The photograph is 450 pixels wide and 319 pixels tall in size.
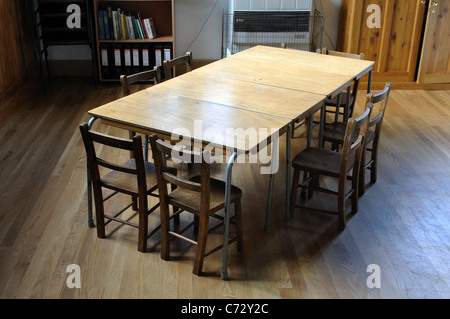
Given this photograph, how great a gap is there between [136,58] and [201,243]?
336 cm

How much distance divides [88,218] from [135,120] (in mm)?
752

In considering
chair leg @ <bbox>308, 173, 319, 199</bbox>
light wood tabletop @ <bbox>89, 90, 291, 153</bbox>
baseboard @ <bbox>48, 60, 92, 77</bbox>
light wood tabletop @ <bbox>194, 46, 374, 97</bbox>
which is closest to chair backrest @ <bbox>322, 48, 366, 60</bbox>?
light wood tabletop @ <bbox>194, 46, 374, 97</bbox>

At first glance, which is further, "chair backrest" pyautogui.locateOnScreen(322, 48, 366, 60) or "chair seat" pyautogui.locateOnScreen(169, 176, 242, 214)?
"chair backrest" pyautogui.locateOnScreen(322, 48, 366, 60)

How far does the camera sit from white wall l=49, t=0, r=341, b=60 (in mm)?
5770

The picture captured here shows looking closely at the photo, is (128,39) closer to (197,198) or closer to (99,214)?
(99,214)

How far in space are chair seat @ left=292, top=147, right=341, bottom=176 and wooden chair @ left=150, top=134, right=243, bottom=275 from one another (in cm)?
56

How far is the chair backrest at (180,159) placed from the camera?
2.41 metres

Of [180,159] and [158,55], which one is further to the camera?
[158,55]

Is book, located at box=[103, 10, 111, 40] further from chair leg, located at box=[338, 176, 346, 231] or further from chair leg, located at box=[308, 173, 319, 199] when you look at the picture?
chair leg, located at box=[338, 176, 346, 231]

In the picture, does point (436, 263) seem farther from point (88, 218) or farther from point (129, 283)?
point (88, 218)

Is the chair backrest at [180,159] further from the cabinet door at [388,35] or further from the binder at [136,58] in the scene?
the cabinet door at [388,35]

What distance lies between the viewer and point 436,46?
550cm

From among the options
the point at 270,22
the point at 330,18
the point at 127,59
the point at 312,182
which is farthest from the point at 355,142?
the point at 127,59

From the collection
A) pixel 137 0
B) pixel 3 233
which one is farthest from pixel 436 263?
pixel 137 0
